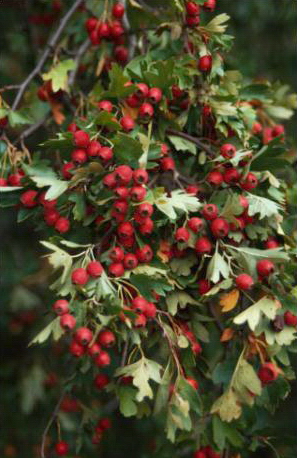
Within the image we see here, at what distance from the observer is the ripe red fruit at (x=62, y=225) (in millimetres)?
1776

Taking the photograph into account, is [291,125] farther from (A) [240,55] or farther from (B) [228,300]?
(B) [228,300]

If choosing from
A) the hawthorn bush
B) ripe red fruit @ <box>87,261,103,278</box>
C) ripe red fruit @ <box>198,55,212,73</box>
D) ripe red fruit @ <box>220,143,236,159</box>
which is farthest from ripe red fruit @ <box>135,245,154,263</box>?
ripe red fruit @ <box>198,55,212,73</box>

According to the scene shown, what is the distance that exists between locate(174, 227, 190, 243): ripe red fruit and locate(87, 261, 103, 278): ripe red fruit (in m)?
0.23

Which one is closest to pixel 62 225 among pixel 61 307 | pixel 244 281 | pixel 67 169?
pixel 67 169

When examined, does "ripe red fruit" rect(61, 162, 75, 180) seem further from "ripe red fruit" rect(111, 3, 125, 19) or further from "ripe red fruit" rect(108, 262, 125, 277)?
"ripe red fruit" rect(111, 3, 125, 19)

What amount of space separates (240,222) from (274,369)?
40cm

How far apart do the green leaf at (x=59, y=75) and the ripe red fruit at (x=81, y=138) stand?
417mm

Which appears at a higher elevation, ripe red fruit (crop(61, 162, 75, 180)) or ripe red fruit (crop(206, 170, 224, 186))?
ripe red fruit (crop(61, 162, 75, 180))

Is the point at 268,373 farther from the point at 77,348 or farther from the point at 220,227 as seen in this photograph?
the point at 77,348

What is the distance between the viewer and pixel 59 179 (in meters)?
1.82

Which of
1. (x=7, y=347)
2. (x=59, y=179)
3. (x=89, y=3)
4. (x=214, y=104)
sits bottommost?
(x=7, y=347)

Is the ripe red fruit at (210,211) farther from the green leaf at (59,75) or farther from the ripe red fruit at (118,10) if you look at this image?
the ripe red fruit at (118,10)

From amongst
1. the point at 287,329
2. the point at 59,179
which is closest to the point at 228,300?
the point at 287,329

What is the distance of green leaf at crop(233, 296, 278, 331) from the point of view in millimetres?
1678
